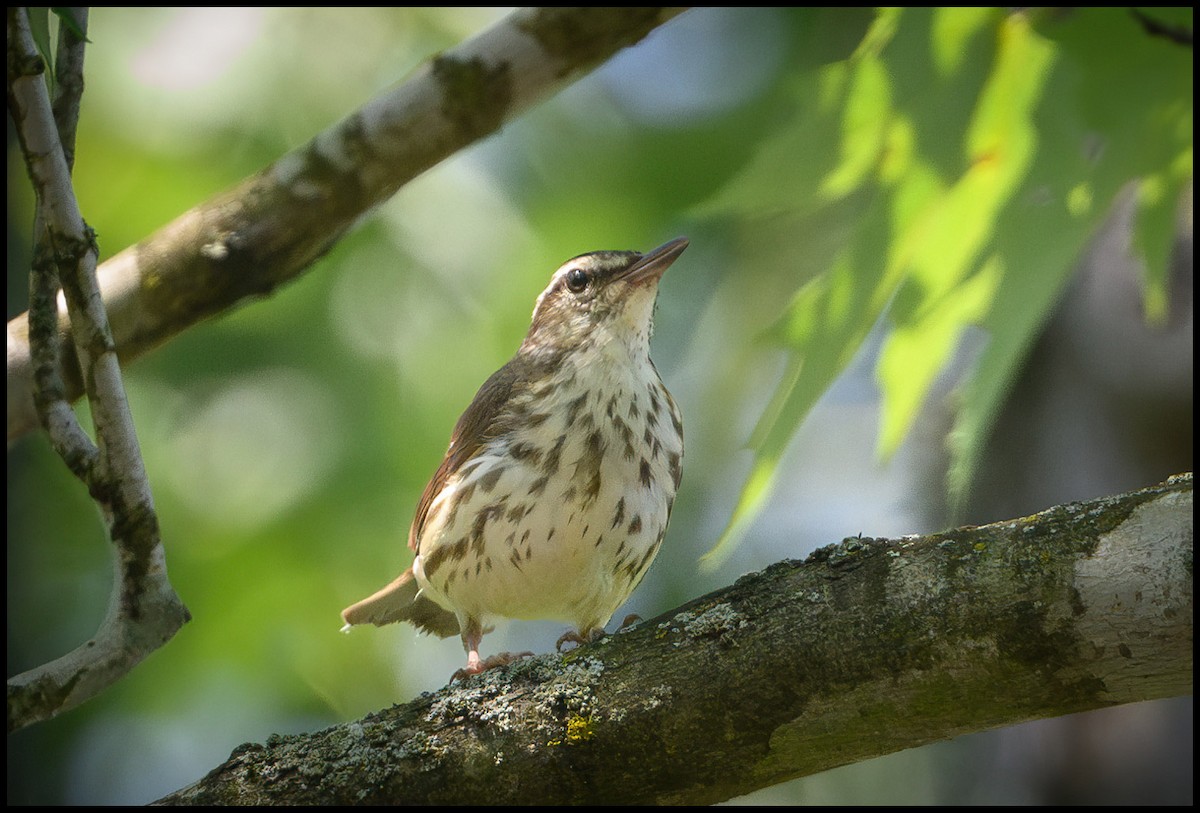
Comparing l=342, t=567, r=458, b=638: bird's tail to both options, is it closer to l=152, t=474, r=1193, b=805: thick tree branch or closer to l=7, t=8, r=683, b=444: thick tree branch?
l=7, t=8, r=683, b=444: thick tree branch

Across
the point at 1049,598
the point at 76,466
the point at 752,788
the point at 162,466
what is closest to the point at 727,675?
the point at 752,788

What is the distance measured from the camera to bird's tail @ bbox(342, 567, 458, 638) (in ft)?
15.1

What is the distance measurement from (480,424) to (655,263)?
86 centimetres

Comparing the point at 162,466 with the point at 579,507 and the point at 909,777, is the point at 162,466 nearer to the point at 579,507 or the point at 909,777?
the point at 579,507

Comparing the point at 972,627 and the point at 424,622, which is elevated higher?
the point at 424,622

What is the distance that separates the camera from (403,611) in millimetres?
4785

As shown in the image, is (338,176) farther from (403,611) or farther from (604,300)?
(403,611)

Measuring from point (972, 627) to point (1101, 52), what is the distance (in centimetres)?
199

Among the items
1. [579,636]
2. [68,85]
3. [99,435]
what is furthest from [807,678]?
[68,85]

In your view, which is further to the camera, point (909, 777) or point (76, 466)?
point (909, 777)

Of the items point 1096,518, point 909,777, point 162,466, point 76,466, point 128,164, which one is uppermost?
point 128,164

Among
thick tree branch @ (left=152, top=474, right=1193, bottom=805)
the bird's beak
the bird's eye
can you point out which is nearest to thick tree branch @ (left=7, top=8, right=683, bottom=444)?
the bird's beak

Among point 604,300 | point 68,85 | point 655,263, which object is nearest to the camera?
point 68,85

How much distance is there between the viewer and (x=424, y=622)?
489 cm
